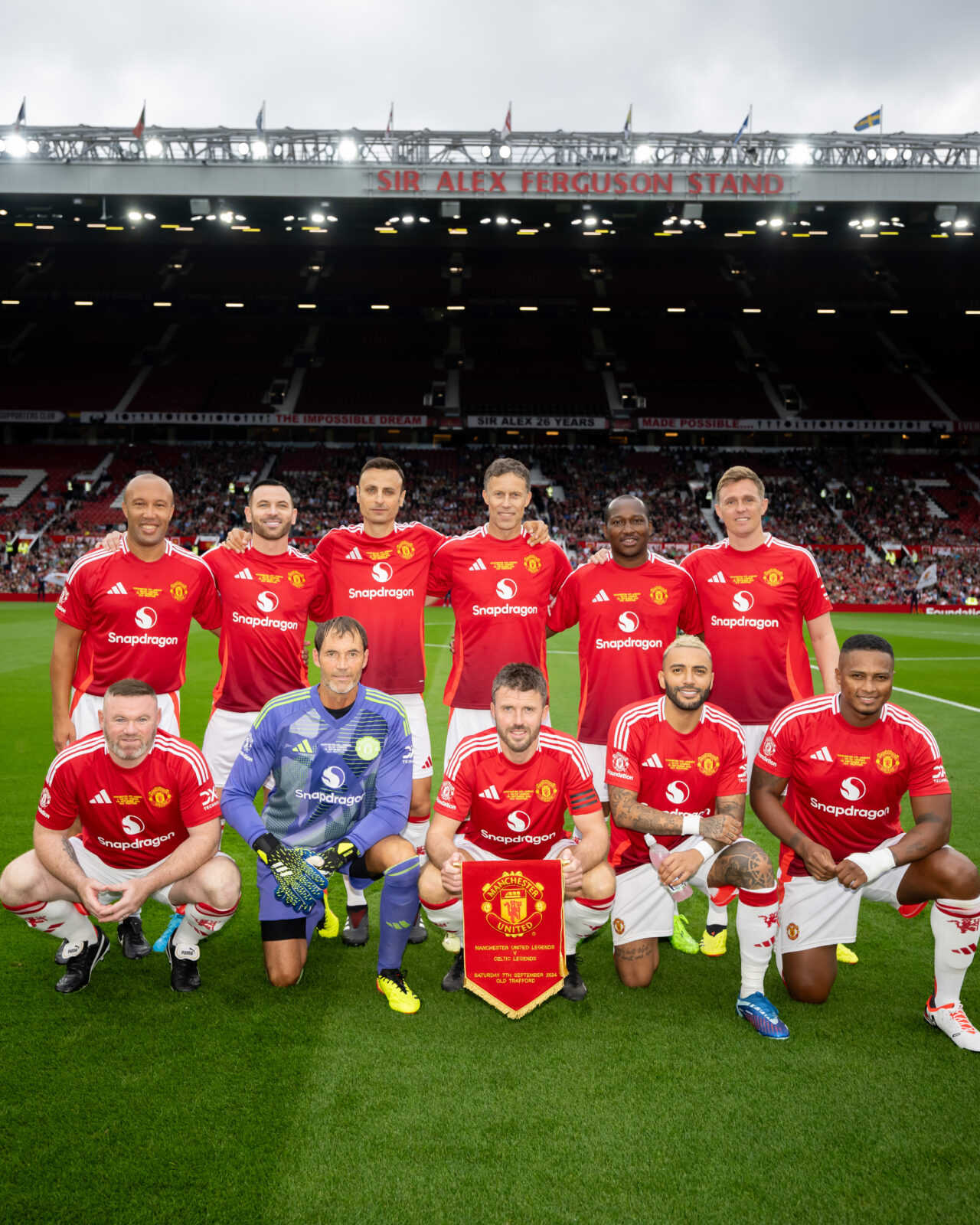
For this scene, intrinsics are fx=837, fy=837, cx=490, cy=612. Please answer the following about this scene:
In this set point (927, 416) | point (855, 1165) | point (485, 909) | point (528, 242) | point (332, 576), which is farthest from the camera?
point (927, 416)

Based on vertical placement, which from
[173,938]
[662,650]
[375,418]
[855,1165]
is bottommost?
[855,1165]

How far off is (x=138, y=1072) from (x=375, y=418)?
4176cm

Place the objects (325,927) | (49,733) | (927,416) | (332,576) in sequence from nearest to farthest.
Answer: (325,927)
(332,576)
(49,733)
(927,416)

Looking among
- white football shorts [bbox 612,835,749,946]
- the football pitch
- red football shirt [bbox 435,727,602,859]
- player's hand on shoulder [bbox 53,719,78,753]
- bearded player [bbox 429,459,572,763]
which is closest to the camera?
the football pitch

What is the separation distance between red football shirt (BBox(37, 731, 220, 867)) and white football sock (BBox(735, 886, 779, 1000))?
2587 millimetres

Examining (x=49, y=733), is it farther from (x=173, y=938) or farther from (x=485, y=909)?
(x=485, y=909)

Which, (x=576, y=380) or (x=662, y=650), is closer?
(x=662, y=650)

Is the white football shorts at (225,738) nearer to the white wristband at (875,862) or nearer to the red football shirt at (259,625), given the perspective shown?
the red football shirt at (259,625)

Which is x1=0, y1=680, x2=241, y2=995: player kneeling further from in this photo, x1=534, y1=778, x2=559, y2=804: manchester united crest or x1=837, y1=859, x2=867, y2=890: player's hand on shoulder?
x1=837, y1=859, x2=867, y2=890: player's hand on shoulder

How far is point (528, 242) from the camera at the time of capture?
38.0m

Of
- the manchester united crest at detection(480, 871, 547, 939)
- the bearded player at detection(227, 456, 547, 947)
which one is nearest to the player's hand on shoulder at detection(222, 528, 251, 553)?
the bearded player at detection(227, 456, 547, 947)

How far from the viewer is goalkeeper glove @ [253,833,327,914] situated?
12.9 feet

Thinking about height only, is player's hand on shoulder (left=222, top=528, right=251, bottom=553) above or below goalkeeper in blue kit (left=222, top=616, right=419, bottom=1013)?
above

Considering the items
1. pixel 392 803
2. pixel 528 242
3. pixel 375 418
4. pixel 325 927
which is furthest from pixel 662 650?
pixel 375 418
